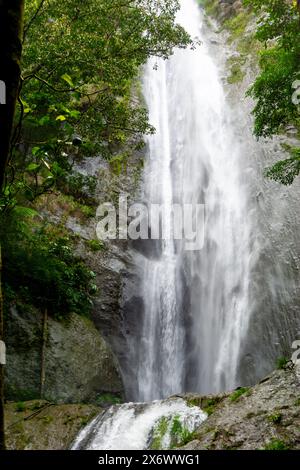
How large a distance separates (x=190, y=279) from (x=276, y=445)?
9.54 metres

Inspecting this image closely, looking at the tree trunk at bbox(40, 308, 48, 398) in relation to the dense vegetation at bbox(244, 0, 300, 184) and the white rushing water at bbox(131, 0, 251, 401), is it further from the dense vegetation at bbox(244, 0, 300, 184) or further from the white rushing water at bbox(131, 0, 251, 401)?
the dense vegetation at bbox(244, 0, 300, 184)

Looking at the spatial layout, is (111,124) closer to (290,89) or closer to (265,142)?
(290,89)

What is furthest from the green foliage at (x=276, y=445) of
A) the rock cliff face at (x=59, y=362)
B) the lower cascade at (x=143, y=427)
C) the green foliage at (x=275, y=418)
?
the rock cliff face at (x=59, y=362)

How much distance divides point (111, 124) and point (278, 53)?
4.87m

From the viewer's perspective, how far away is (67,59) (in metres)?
9.34

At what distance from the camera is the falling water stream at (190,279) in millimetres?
8133

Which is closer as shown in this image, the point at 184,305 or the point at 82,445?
the point at 82,445

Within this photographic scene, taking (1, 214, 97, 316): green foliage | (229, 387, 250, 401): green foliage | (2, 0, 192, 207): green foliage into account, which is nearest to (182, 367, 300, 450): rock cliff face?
(229, 387, 250, 401): green foliage

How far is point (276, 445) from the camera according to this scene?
15.3 feet

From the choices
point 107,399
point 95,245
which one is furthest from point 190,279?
point 107,399

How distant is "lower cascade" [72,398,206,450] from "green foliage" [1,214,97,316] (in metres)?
3.49

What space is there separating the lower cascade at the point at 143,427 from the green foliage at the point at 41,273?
3487mm

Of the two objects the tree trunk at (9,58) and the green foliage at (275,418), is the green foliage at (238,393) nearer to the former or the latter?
the green foliage at (275,418)
